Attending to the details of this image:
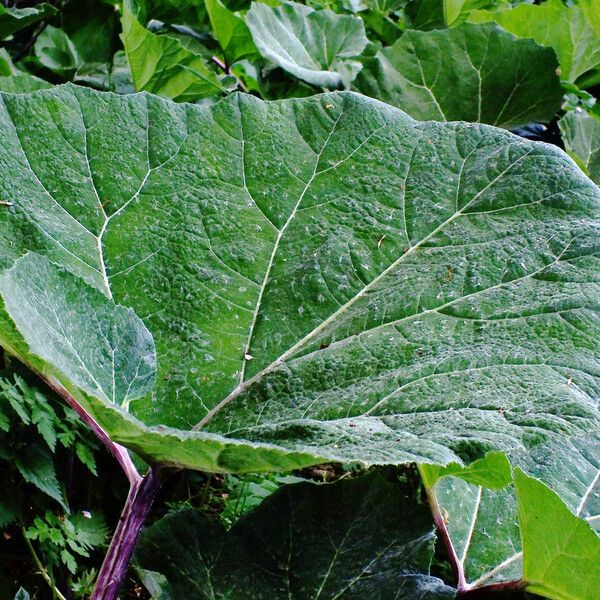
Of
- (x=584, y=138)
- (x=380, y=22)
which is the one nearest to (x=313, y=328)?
(x=584, y=138)

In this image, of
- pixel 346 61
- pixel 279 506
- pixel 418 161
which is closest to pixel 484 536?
pixel 279 506

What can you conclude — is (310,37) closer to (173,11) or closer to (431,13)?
(173,11)

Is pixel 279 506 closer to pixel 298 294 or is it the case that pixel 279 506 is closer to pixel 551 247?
pixel 298 294

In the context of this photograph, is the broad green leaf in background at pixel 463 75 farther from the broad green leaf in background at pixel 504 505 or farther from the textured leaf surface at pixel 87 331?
the textured leaf surface at pixel 87 331

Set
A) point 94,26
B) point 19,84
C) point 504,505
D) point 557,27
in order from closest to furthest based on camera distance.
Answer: point 504,505
point 19,84
point 557,27
point 94,26

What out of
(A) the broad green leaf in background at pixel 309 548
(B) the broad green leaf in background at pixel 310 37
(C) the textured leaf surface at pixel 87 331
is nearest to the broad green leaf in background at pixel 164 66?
(B) the broad green leaf in background at pixel 310 37

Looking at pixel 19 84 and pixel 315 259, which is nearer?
pixel 315 259
